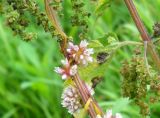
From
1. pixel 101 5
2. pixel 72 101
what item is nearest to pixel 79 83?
pixel 72 101

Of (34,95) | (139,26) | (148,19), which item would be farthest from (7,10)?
(34,95)

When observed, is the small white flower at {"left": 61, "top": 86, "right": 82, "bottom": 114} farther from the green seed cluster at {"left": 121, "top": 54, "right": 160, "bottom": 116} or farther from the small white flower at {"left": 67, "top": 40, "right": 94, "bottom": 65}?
the green seed cluster at {"left": 121, "top": 54, "right": 160, "bottom": 116}

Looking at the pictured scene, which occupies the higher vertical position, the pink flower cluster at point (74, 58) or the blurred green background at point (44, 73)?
the blurred green background at point (44, 73)

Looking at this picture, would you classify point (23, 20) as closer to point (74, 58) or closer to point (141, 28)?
point (74, 58)

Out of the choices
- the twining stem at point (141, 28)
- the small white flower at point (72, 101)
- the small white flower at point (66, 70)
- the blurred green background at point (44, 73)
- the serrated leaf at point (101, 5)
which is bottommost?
the small white flower at point (72, 101)

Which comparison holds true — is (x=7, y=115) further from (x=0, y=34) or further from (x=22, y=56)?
(x=0, y=34)

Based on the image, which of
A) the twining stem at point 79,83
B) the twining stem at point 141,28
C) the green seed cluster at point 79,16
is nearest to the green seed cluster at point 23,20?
the twining stem at point 79,83

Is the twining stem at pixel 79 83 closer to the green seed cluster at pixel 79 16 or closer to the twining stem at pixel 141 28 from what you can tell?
the green seed cluster at pixel 79 16
